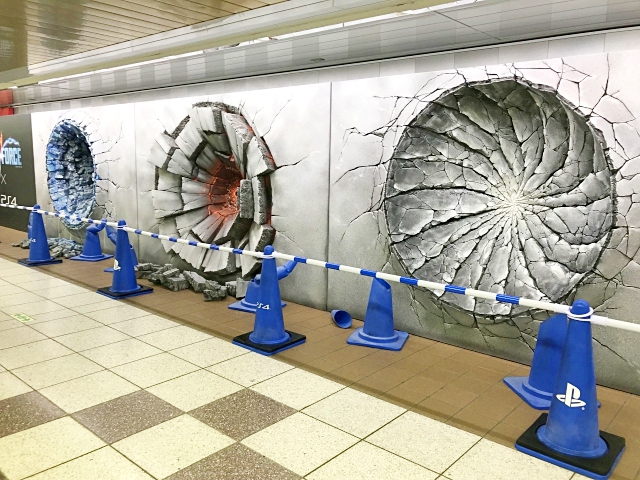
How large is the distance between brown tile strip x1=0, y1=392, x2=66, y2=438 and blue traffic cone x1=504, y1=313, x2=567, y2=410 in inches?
123

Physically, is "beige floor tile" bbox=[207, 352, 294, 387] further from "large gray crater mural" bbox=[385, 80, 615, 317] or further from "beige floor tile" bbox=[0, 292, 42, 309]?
"beige floor tile" bbox=[0, 292, 42, 309]

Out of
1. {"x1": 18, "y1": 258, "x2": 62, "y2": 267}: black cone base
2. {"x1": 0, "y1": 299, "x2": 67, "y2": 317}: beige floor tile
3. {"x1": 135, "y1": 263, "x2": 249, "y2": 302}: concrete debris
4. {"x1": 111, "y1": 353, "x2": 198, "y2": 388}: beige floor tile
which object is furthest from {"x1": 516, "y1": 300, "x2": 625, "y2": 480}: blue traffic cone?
{"x1": 18, "y1": 258, "x2": 62, "y2": 267}: black cone base

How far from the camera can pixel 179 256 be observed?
Answer: 22.5 feet

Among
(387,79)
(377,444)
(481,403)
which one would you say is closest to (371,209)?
(387,79)

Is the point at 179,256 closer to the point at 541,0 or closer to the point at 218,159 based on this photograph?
the point at 218,159

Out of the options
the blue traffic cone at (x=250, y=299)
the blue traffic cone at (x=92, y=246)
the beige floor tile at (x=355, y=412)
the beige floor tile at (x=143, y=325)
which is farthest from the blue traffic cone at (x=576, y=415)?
the blue traffic cone at (x=92, y=246)

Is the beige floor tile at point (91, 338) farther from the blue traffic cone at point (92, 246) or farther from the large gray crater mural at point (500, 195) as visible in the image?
the blue traffic cone at point (92, 246)

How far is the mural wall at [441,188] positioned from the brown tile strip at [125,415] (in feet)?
7.89

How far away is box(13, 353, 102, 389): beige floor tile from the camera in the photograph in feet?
11.9

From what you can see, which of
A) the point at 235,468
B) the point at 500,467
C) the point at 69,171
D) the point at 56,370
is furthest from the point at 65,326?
the point at 69,171

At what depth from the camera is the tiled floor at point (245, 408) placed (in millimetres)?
2641

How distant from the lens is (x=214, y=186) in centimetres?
673

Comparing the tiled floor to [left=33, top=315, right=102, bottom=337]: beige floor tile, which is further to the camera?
[left=33, top=315, right=102, bottom=337]: beige floor tile

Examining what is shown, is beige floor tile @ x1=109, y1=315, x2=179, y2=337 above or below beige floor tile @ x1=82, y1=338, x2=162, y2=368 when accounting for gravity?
above
